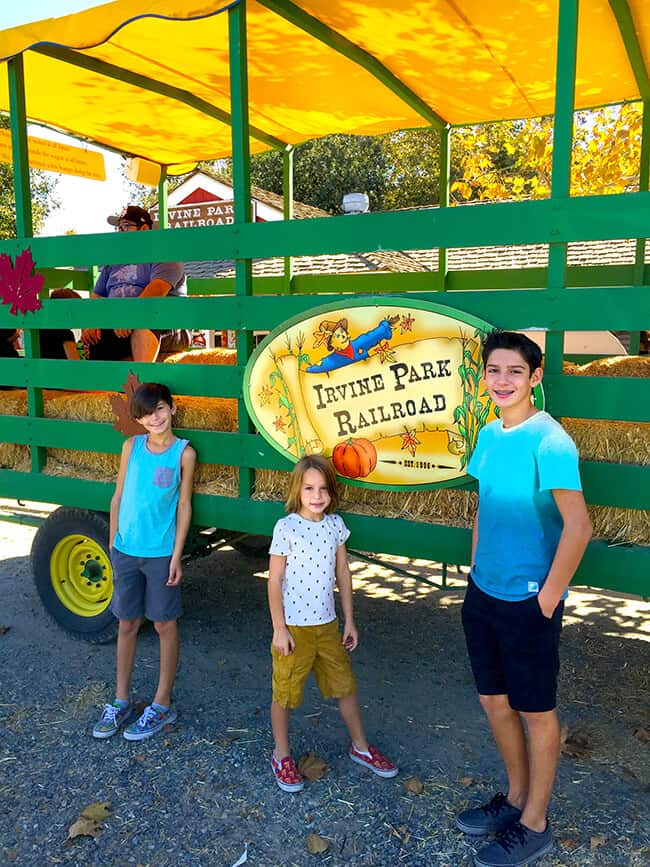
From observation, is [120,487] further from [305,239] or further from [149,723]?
[305,239]

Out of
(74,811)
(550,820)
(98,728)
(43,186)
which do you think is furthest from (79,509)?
(43,186)

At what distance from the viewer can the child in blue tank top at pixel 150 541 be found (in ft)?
11.6

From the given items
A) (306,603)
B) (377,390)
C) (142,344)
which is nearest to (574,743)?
(306,603)

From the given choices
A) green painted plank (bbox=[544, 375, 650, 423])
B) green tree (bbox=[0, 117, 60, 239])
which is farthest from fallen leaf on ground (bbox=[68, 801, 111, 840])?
green tree (bbox=[0, 117, 60, 239])

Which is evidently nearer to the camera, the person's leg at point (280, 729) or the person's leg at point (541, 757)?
the person's leg at point (541, 757)

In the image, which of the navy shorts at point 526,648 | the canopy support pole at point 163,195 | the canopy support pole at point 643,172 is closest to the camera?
the navy shorts at point 526,648

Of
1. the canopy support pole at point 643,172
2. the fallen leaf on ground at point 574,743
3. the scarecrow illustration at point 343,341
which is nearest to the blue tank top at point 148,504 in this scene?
the scarecrow illustration at point 343,341

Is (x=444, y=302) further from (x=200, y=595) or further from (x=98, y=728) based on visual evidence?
(x=200, y=595)

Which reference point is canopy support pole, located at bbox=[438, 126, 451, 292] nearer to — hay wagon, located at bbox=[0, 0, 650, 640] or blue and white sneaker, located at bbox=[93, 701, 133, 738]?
hay wagon, located at bbox=[0, 0, 650, 640]

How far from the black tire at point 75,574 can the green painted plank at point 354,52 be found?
8.92 ft

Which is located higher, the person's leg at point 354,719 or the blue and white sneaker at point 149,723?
the person's leg at point 354,719

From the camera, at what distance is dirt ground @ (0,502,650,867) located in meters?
2.72

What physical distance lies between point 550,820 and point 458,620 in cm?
212

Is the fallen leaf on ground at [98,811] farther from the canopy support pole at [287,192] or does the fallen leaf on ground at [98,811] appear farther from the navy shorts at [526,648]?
the canopy support pole at [287,192]
